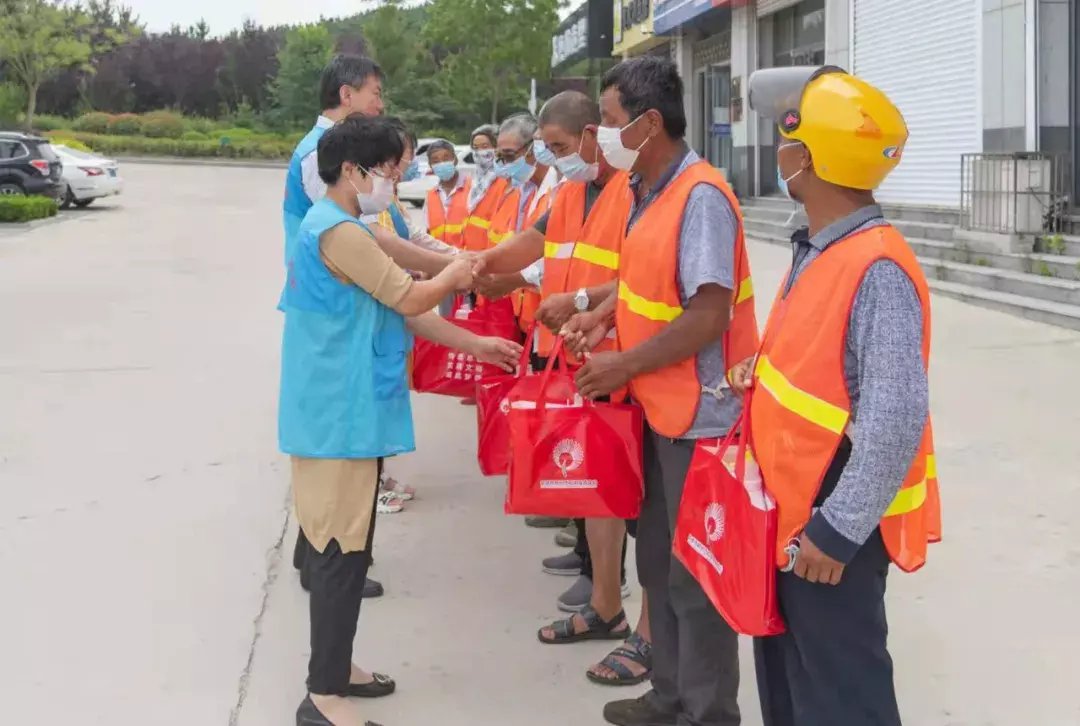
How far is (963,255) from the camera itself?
1236 cm

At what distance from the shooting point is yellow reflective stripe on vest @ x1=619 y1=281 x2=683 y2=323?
10.7 feet

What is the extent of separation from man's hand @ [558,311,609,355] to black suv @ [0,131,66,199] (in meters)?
24.3

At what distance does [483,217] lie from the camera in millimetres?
7586

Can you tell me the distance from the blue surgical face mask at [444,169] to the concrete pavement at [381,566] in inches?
66.9

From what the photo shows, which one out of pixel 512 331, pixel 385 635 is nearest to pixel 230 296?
pixel 512 331

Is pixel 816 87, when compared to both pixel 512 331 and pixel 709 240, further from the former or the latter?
pixel 512 331

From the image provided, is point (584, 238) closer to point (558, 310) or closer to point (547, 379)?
point (558, 310)

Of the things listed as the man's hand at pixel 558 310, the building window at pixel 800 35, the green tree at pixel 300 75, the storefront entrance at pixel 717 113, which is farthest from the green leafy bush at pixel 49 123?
the man's hand at pixel 558 310

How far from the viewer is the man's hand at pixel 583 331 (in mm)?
3709

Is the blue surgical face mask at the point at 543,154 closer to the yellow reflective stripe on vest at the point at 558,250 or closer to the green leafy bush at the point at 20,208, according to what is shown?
the yellow reflective stripe on vest at the point at 558,250

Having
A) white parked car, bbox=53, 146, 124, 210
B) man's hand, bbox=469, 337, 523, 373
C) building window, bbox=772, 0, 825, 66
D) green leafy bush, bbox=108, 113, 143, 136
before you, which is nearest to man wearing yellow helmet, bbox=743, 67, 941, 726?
man's hand, bbox=469, 337, 523, 373

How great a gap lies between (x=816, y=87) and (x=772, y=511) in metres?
0.86

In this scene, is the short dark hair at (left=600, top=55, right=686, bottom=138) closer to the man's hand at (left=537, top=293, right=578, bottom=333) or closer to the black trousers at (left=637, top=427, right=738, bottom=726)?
the man's hand at (left=537, top=293, right=578, bottom=333)

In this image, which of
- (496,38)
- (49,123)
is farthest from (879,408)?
(49,123)
